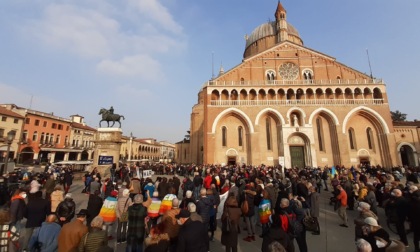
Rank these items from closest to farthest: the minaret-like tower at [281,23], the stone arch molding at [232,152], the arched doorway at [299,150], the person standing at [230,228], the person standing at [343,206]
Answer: the person standing at [230,228], the person standing at [343,206], the arched doorway at [299,150], the stone arch molding at [232,152], the minaret-like tower at [281,23]

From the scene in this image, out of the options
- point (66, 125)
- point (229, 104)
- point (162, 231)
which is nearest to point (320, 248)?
point (162, 231)

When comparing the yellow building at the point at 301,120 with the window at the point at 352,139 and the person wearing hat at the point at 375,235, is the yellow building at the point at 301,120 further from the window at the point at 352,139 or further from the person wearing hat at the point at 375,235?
the person wearing hat at the point at 375,235

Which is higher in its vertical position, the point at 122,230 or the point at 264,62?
the point at 264,62

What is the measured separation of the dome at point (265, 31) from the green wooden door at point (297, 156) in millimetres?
24258

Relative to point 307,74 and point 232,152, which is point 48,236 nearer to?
point 232,152

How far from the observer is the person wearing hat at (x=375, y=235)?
307 cm

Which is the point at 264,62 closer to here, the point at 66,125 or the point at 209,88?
the point at 209,88

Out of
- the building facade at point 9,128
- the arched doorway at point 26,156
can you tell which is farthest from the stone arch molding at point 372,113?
the building facade at point 9,128

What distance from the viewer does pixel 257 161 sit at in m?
24.1

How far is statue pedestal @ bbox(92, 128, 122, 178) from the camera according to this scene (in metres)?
16.4

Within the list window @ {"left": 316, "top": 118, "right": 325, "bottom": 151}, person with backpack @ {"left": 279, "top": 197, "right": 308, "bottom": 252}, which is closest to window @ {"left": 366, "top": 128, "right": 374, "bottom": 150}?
window @ {"left": 316, "top": 118, "right": 325, "bottom": 151}

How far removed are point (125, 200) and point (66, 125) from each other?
41712mm

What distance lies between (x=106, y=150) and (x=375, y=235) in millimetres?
17472

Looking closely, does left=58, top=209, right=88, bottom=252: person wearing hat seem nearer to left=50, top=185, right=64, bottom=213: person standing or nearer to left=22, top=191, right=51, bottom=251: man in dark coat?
left=22, top=191, right=51, bottom=251: man in dark coat
